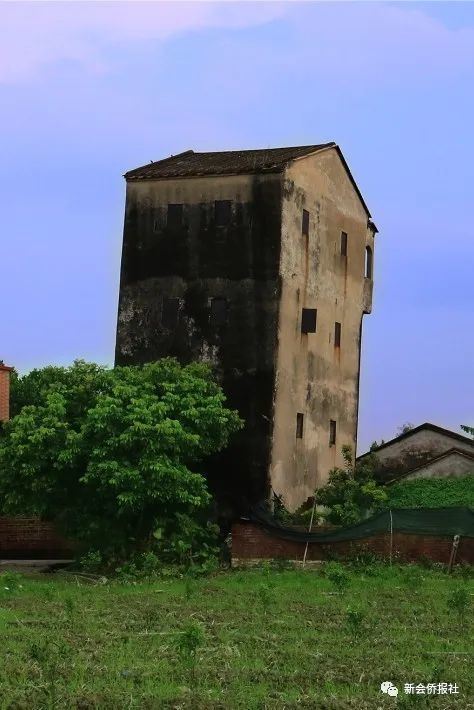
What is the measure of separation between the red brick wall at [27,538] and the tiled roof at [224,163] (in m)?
10.9

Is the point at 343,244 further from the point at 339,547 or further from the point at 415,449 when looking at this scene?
the point at 339,547

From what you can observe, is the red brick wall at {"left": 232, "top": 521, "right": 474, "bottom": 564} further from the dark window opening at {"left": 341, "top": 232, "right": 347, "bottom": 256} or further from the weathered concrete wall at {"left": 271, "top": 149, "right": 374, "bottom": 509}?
the dark window opening at {"left": 341, "top": 232, "right": 347, "bottom": 256}

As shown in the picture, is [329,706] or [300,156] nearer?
[329,706]

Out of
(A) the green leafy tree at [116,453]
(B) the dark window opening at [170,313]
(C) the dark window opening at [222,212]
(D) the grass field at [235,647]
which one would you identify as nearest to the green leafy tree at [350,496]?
(A) the green leafy tree at [116,453]

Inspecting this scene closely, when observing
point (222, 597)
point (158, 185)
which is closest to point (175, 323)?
point (158, 185)

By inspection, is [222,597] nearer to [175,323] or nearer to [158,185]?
[175,323]

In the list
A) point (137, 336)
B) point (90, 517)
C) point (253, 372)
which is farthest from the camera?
Result: point (137, 336)

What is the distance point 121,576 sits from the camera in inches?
1096

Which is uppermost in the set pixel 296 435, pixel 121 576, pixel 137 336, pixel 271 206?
pixel 271 206

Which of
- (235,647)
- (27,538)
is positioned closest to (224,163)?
(27,538)

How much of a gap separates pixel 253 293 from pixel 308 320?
81.3 inches

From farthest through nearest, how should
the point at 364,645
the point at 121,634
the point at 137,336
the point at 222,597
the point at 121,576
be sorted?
the point at 137,336 < the point at 121,576 < the point at 222,597 < the point at 121,634 < the point at 364,645

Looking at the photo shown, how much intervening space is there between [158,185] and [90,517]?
1141cm

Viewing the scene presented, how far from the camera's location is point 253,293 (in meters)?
35.0
